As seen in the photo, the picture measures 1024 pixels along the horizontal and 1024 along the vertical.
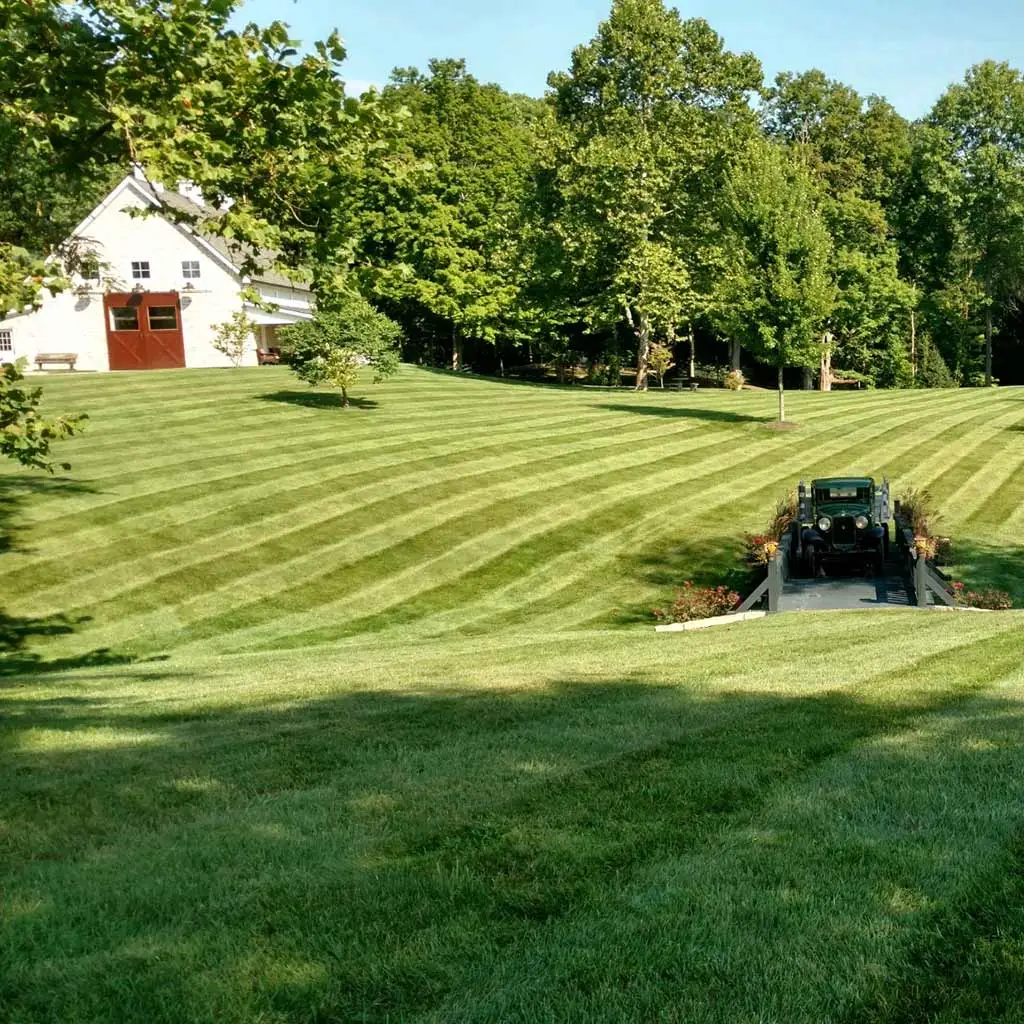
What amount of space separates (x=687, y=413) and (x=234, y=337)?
25634 millimetres

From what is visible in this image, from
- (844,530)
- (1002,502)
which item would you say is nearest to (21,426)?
(844,530)

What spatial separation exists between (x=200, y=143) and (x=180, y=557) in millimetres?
12954

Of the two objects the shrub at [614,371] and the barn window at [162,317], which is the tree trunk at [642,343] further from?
the barn window at [162,317]

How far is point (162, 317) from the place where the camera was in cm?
5916

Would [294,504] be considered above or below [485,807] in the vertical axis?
below

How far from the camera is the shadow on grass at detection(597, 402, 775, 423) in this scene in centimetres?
4556

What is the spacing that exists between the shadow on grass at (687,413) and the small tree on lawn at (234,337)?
20.6 meters

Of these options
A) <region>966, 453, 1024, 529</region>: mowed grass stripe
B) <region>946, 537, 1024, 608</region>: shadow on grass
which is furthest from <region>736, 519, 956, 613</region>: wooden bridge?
<region>966, 453, 1024, 529</region>: mowed grass stripe

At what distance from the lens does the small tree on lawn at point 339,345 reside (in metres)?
39.4

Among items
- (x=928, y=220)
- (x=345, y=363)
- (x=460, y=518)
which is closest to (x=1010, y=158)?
(x=928, y=220)

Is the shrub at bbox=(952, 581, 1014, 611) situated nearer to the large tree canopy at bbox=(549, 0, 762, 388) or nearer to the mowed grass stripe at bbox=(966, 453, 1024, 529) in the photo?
the mowed grass stripe at bbox=(966, 453, 1024, 529)

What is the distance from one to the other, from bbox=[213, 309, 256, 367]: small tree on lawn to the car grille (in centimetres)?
4131

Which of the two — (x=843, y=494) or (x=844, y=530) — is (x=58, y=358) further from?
(x=844, y=530)

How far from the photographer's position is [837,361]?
75.1 m
